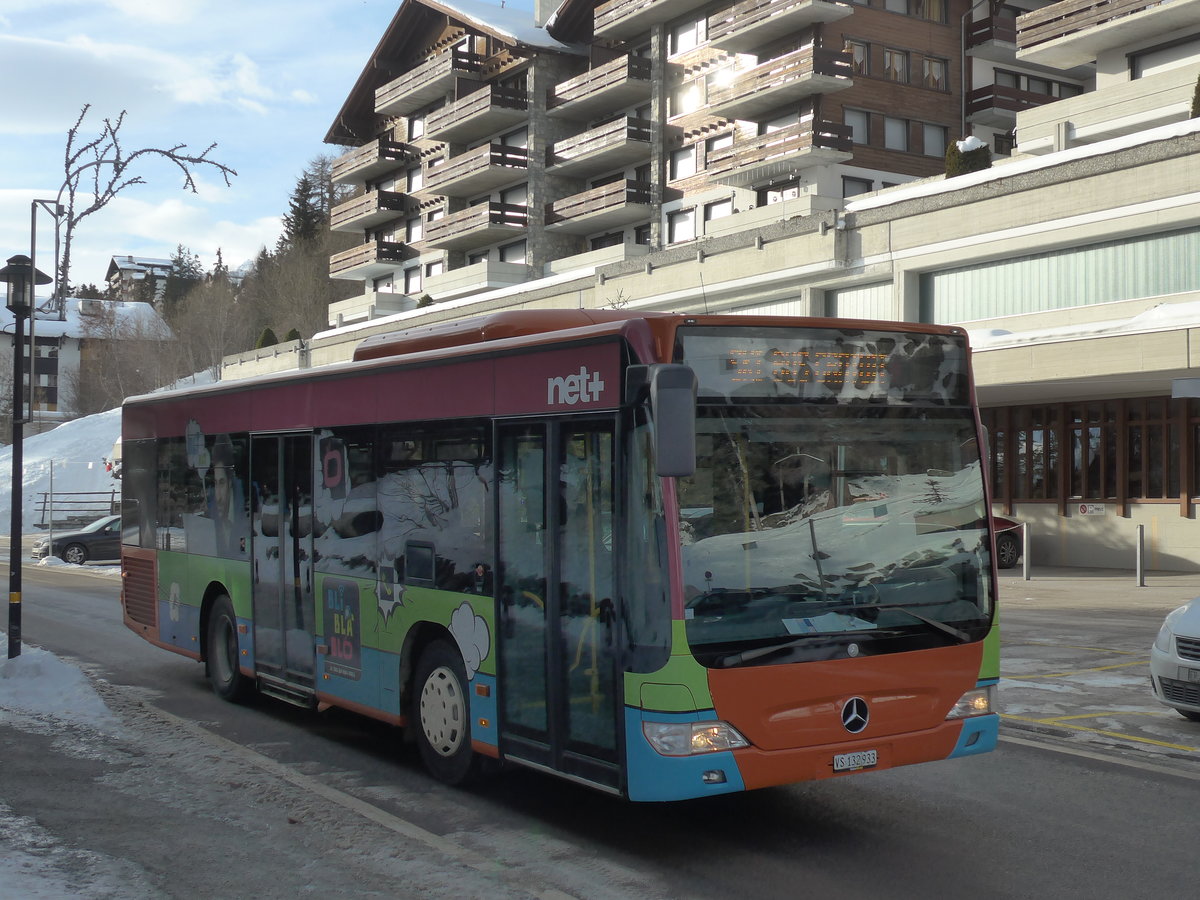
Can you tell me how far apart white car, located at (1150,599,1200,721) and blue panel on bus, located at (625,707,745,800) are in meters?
4.79

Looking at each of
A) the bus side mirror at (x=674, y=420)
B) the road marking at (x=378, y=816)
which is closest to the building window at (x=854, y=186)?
the road marking at (x=378, y=816)

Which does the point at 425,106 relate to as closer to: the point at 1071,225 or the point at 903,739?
the point at 1071,225

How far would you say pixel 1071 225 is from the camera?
27.6 m

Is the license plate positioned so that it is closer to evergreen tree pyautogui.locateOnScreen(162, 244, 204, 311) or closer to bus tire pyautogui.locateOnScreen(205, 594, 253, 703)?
bus tire pyautogui.locateOnScreen(205, 594, 253, 703)

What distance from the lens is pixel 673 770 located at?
620 centimetres

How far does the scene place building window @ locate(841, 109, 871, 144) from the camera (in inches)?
1656

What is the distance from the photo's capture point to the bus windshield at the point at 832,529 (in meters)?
6.36

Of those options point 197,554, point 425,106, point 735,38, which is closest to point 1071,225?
point 735,38

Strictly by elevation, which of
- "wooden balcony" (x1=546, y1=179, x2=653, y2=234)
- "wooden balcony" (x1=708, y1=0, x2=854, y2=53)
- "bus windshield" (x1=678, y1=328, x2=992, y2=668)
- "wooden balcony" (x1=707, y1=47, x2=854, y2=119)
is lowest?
"bus windshield" (x1=678, y1=328, x2=992, y2=668)

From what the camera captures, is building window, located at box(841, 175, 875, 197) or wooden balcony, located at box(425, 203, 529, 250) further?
wooden balcony, located at box(425, 203, 529, 250)

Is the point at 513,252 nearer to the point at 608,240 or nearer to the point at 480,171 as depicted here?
the point at 480,171

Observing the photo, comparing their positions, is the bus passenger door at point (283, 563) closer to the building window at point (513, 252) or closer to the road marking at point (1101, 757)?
the road marking at point (1101, 757)

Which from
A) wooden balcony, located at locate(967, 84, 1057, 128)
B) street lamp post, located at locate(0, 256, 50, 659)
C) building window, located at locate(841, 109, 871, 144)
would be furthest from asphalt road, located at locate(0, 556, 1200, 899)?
wooden balcony, located at locate(967, 84, 1057, 128)

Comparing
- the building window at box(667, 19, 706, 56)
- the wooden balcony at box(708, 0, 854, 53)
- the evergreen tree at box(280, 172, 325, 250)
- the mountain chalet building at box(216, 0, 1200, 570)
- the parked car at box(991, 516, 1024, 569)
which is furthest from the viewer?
the evergreen tree at box(280, 172, 325, 250)
